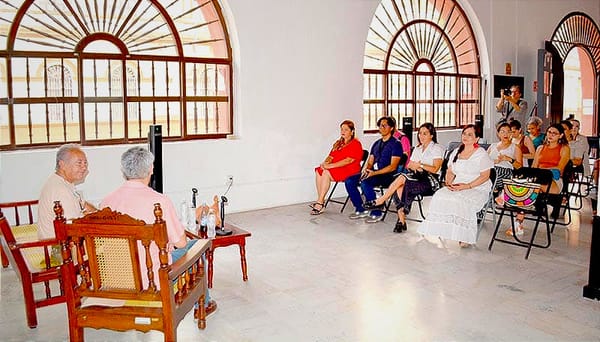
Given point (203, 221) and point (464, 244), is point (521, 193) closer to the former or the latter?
point (464, 244)

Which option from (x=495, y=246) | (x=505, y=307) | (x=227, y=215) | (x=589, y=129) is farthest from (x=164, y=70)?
(x=589, y=129)

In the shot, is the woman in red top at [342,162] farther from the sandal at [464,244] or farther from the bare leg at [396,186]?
the sandal at [464,244]

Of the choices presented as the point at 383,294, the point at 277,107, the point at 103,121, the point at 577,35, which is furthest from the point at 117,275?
the point at 577,35

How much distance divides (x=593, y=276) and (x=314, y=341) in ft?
6.99

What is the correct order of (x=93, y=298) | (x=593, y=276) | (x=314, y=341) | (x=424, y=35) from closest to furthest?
(x=93, y=298) → (x=314, y=341) → (x=593, y=276) → (x=424, y=35)

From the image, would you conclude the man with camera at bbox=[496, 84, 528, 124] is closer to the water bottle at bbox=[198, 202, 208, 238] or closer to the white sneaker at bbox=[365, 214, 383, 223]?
the white sneaker at bbox=[365, 214, 383, 223]

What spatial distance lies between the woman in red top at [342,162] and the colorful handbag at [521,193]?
6.92ft

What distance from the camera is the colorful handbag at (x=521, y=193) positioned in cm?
526

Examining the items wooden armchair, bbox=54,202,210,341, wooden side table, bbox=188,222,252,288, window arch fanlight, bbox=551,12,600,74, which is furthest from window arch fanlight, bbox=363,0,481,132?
wooden armchair, bbox=54,202,210,341

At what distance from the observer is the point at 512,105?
10.6m

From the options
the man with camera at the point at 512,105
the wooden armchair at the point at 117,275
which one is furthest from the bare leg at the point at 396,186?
the man with camera at the point at 512,105

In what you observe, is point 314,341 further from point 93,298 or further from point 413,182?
point 413,182

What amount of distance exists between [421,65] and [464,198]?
4.77 m

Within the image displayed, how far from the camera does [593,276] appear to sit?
4160mm
